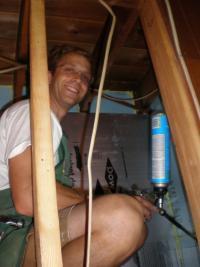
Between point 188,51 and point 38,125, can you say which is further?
point 188,51

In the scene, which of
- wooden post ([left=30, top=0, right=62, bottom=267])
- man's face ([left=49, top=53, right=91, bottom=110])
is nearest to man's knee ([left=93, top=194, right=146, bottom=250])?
wooden post ([left=30, top=0, right=62, bottom=267])

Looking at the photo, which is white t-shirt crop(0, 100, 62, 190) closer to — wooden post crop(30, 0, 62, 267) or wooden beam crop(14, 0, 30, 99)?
wooden post crop(30, 0, 62, 267)

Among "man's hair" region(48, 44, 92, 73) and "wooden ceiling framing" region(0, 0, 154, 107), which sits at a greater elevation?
"wooden ceiling framing" region(0, 0, 154, 107)

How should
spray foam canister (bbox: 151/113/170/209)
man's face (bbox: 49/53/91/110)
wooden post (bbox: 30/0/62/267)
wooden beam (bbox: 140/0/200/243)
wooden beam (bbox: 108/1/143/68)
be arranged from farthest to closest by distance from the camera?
man's face (bbox: 49/53/91/110) → wooden beam (bbox: 108/1/143/68) → spray foam canister (bbox: 151/113/170/209) → wooden beam (bbox: 140/0/200/243) → wooden post (bbox: 30/0/62/267)

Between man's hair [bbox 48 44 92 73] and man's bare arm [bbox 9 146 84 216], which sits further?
man's hair [bbox 48 44 92 73]

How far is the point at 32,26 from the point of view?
2.13ft

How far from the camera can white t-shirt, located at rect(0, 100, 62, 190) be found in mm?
771

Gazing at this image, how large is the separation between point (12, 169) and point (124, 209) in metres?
0.34

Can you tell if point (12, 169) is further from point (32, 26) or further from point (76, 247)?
point (32, 26)

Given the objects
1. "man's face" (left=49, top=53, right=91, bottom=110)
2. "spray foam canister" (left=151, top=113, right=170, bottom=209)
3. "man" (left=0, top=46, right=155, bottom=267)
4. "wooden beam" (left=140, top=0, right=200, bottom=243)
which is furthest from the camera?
"man's face" (left=49, top=53, right=91, bottom=110)

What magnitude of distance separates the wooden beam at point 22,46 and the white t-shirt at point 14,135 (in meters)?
0.39

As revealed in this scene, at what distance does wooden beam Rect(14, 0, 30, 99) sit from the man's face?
196mm

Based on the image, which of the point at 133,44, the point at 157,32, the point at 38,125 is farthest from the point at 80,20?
the point at 38,125

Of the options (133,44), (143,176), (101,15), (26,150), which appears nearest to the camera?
(26,150)
